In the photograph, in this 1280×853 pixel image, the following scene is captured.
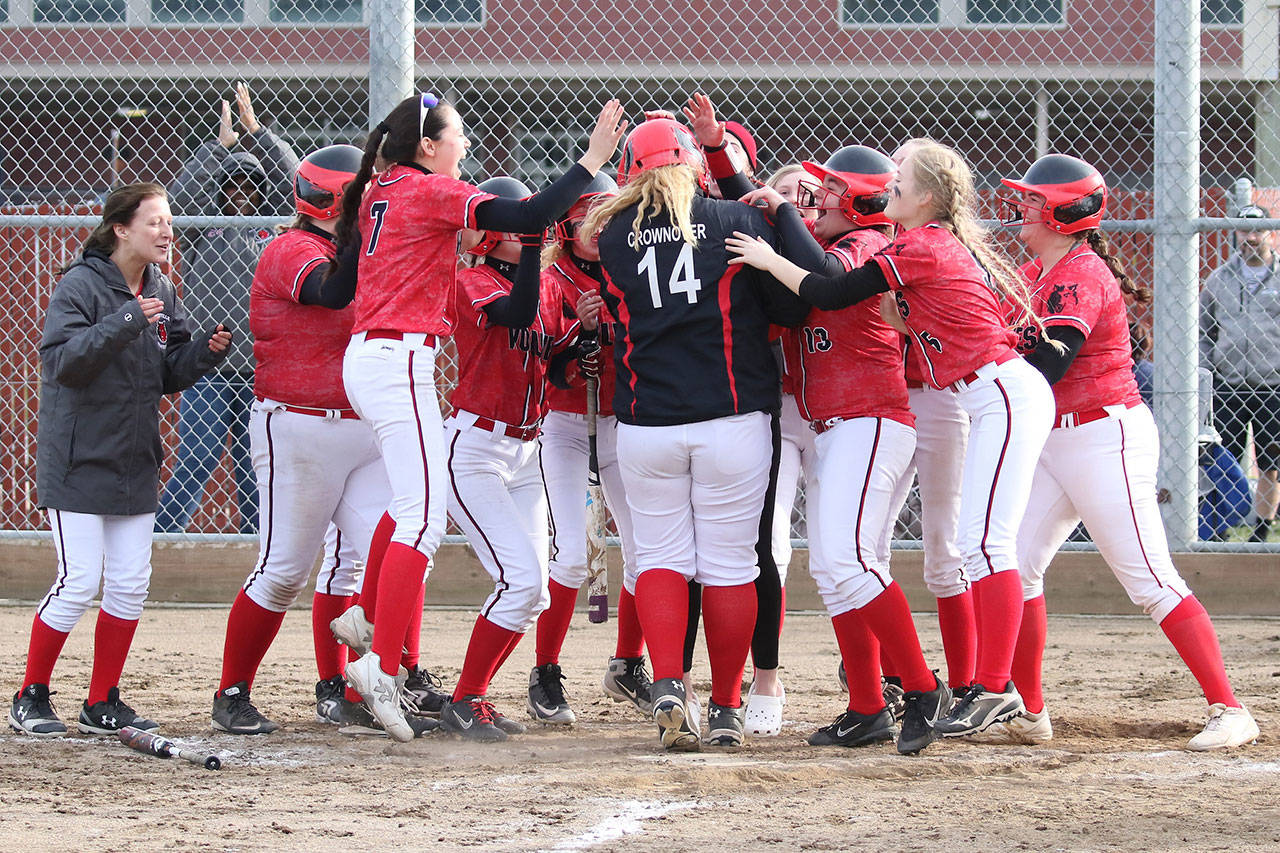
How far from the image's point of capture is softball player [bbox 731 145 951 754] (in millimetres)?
4238

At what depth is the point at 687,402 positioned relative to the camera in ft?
13.8

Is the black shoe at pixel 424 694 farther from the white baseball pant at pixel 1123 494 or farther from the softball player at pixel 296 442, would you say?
the white baseball pant at pixel 1123 494

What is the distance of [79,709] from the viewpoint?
4.98 metres

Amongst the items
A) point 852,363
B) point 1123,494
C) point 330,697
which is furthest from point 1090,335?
point 330,697

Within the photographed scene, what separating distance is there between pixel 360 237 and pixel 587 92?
30.0 ft

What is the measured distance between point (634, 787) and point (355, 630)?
42.8 inches

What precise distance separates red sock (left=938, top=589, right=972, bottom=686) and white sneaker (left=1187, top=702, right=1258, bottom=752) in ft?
1.72

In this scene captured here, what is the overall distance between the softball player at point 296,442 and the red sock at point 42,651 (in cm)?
50

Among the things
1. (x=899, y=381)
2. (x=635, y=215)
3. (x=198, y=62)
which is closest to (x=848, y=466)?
(x=899, y=381)

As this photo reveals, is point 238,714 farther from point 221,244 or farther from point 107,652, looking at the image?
point 221,244

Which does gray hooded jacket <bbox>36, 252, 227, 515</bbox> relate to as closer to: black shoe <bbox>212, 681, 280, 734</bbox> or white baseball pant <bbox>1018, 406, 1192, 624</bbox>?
black shoe <bbox>212, 681, 280, 734</bbox>

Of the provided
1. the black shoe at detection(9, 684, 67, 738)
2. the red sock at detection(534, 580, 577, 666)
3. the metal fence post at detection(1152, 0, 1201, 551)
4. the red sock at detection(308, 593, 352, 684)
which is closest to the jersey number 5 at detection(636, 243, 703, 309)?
the red sock at detection(534, 580, 577, 666)

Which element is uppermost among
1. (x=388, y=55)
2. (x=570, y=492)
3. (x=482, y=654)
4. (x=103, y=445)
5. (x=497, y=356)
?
(x=388, y=55)

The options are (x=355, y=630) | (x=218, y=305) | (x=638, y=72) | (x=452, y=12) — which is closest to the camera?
(x=355, y=630)
